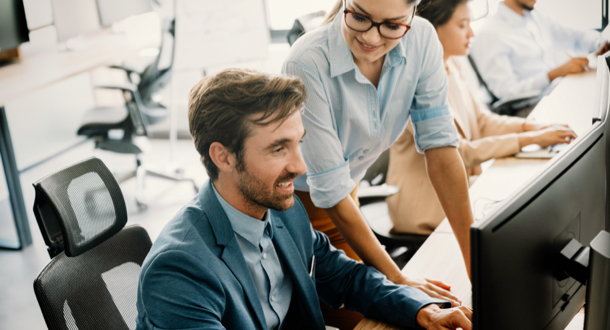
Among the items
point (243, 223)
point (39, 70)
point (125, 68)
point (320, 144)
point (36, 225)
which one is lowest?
point (36, 225)

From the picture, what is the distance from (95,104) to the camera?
4.70m

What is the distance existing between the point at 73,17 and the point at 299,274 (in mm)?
3285

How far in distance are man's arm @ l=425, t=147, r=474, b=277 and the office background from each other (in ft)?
7.24

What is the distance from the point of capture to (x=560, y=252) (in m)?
0.77

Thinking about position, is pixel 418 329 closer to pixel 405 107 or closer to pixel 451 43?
pixel 405 107

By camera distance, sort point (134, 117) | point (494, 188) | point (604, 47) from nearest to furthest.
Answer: point (494, 188)
point (604, 47)
point (134, 117)

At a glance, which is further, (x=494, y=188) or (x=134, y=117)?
(x=134, y=117)

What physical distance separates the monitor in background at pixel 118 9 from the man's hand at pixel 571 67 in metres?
3.13

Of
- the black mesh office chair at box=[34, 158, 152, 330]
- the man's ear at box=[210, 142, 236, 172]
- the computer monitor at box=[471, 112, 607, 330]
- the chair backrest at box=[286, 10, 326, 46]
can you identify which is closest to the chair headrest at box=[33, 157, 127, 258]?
the black mesh office chair at box=[34, 158, 152, 330]

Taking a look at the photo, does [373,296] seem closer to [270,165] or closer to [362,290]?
[362,290]

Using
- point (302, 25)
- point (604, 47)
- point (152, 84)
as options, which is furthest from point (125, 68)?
point (604, 47)

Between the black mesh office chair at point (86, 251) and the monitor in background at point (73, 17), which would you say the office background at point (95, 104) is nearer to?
the monitor in background at point (73, 17)

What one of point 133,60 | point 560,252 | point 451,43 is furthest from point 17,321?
point 133,60

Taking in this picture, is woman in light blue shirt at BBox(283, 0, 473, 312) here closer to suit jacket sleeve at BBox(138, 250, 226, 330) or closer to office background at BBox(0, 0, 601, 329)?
suit jacket sleeve at BBox(138, 250, 226, 330)
